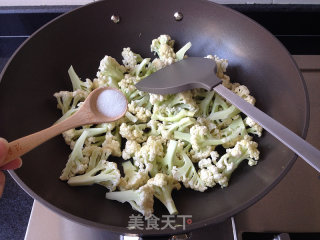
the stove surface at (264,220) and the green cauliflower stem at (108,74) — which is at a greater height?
the green cauliflower stem at (108,74)

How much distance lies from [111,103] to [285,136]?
459 millimetres

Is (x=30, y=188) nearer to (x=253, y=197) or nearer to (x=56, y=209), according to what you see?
(x=56, y=209)

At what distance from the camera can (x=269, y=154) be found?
0.86 metres

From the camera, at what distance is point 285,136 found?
73 cm

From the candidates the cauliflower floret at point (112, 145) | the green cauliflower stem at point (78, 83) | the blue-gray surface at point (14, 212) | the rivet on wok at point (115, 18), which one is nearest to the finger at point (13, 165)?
the cauliflower floret at point (112, 145)

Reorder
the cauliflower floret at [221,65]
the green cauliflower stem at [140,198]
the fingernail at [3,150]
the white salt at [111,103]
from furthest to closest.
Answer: the cauliflower floret at [221,65] < the white salt at [111,103] < the green cauliflower stem at [140,198] < the fingernail at [3,150]

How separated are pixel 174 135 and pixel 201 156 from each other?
0.10m

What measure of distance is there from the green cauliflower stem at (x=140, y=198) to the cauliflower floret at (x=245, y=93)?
1.23 feet

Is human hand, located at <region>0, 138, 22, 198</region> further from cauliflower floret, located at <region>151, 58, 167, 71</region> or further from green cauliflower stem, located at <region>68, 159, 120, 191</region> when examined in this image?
cauliflower floret, located at <region>151, 58, 167, 71</region>

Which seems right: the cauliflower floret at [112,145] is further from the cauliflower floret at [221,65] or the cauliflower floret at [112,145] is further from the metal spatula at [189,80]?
the cauliflower floret at [221,65]

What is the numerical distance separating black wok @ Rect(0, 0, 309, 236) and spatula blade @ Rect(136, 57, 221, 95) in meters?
0.12

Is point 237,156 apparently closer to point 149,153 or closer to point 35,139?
point 149,153

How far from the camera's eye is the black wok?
0.79 meters

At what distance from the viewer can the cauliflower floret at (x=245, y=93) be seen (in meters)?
0.94
